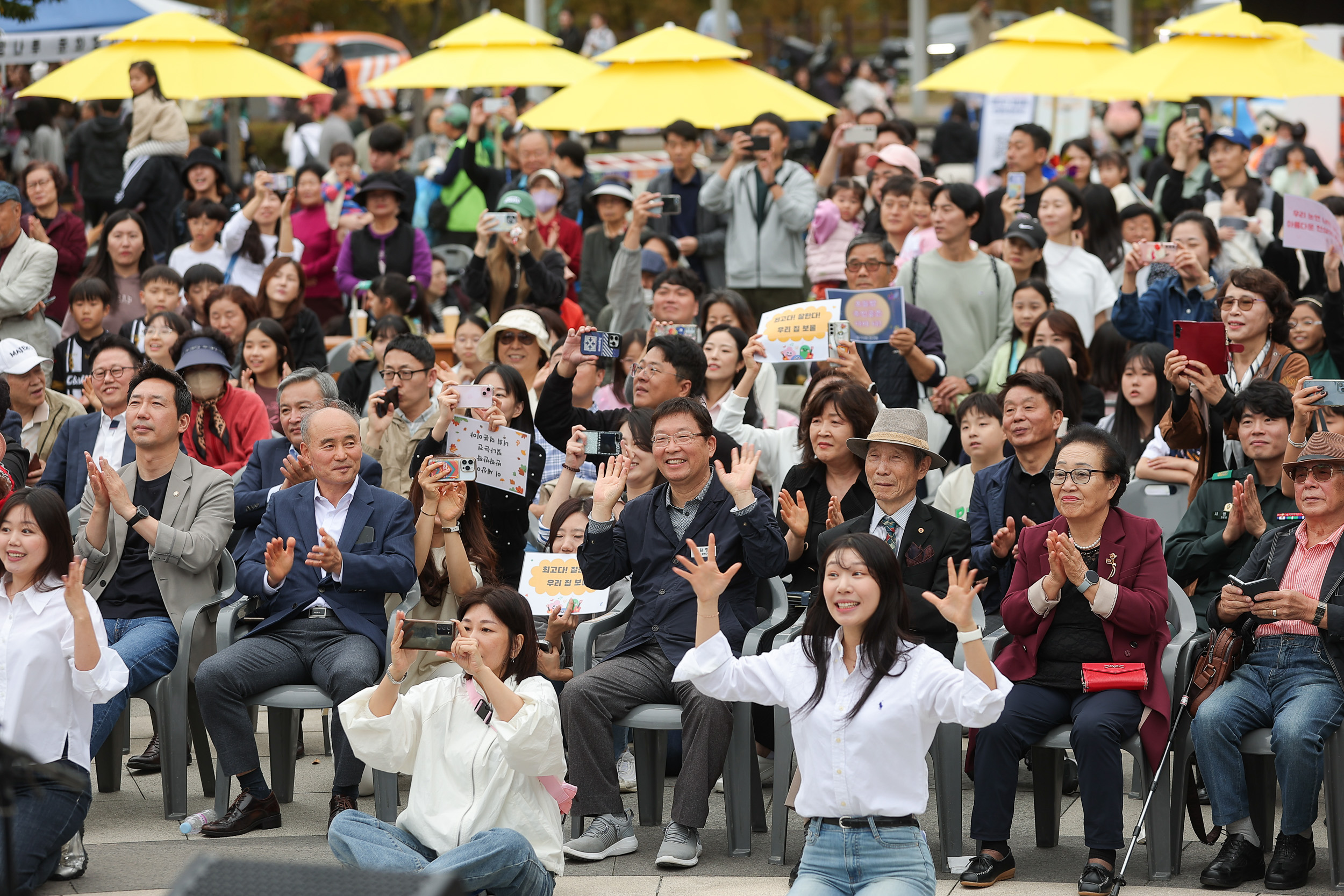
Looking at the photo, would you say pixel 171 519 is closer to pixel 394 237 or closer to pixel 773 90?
pixel 394 237

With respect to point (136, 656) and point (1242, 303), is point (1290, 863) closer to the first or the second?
point (1242, 303)

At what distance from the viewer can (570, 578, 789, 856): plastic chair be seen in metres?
5.76

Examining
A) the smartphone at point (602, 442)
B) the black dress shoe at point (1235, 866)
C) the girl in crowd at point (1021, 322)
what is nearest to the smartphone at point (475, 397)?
the smartphone at point (602, 442)

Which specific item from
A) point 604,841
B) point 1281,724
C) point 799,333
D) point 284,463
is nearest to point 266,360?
point 284,463

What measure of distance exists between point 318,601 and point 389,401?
4.62 ft

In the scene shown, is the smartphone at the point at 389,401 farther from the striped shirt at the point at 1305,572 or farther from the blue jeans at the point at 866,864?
the striped shirt at the point at 1305,572

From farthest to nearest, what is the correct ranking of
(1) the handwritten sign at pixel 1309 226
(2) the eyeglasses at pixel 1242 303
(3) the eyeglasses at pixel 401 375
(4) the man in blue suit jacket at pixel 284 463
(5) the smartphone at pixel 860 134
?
(5) the smartphone at pixel 860 134 < (1) the handwritten sign at pixel 1309 226 < (3) the eyeglasses at pixel 401 375 < (2) the eyeglasses at pixel 1242 303 < (4) the man in blue suit jacket at pixel 284 463

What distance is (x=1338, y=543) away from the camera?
549cm

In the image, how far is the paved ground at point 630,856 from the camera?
5383mm

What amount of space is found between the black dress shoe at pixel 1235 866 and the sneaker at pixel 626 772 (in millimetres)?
2360

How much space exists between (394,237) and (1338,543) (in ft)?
22.4

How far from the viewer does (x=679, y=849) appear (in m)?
5.61

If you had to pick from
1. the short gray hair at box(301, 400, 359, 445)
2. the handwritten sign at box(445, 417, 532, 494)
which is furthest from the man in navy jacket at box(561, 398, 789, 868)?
the short gray hair at box(301, 400, 359, 445)

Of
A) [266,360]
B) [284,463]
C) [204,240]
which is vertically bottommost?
[284,463]
